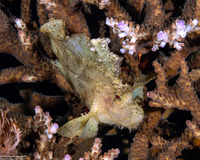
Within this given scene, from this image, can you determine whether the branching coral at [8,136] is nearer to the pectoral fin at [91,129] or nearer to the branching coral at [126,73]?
the branching coral at [126,73]

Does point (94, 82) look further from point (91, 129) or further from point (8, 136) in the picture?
point (8, 136)

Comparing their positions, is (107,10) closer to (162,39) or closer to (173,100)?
(162,39)

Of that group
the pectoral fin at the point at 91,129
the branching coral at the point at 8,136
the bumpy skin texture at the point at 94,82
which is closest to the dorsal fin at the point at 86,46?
the bumpy skin texture at the point at 94,82

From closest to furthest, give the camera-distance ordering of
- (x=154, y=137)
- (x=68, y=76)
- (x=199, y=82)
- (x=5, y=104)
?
(x=154, y=137), (x=199, y=82), (x=68, y=76), (x=5, y=104)

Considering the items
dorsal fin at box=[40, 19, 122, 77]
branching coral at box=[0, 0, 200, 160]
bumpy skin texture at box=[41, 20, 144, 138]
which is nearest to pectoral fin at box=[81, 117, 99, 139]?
bumpy skin texture at box=[41, 20, 144, 138]

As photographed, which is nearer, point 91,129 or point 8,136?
point 8,136

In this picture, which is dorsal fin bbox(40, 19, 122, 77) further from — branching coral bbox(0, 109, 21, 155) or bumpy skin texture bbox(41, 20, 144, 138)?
branching coral bbox(0, 109, 21, 155)

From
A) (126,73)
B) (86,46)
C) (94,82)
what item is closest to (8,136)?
(94,82)

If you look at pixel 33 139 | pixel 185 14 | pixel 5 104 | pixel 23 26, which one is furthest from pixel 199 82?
pixel 5 104
